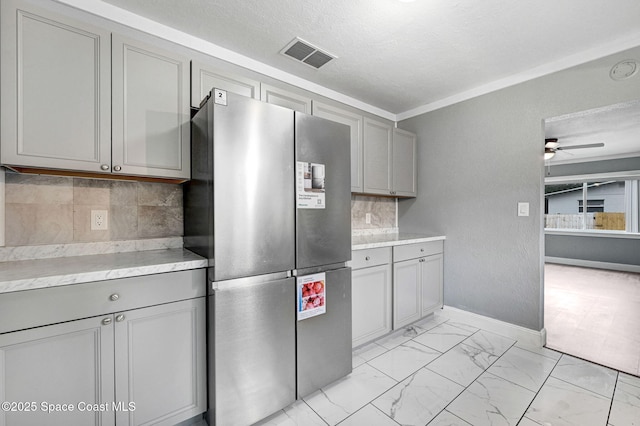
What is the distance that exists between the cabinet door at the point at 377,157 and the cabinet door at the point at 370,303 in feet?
3.01

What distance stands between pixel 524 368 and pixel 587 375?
0.39m

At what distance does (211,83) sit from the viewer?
1.85m

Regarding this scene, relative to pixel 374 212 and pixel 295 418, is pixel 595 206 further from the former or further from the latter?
pixel 295 418

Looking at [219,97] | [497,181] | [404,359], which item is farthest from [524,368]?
[219,97]

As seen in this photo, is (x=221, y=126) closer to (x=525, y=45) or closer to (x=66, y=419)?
(x=66, y=419)

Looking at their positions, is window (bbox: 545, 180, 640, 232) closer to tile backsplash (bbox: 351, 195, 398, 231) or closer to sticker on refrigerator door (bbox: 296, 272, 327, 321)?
tile backsplash (bbox: 351, 195, 398, 231)

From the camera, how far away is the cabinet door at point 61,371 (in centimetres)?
108

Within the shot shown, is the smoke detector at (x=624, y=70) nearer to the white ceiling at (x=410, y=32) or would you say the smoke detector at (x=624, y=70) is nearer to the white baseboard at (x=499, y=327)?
the white ceiling at (x=410, y=32)

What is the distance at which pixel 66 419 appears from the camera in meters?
1.18

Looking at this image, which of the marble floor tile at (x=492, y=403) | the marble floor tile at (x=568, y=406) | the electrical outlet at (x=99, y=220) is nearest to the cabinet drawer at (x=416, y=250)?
the marble floor tile at (x=492, y=403)

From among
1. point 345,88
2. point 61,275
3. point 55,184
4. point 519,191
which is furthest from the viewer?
point 345,88

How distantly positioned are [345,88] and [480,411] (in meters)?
2.87

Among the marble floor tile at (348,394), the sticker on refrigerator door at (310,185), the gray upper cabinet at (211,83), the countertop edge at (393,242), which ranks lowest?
the marble floor tile at (348,394)

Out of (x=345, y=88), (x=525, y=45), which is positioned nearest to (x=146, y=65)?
(x=345, y=88)
